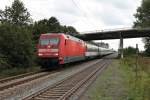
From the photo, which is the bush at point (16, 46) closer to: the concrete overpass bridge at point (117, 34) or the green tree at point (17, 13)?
the green tree at point (17, 13)

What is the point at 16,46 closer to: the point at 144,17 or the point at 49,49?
the point at 49,49

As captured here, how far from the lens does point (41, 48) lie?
31875mm

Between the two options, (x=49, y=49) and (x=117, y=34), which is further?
(x=117, y=34)

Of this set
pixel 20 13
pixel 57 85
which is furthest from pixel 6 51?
pixel 20 13

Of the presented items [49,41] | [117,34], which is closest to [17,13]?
[117,34]

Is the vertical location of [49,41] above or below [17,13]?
below

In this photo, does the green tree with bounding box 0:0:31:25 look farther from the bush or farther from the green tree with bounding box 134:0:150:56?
the bush

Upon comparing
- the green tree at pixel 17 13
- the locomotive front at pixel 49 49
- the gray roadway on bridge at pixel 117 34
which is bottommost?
the locomotive front at pixel 49 49

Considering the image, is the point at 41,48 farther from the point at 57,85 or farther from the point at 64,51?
the point at 57,85

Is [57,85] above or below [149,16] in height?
below

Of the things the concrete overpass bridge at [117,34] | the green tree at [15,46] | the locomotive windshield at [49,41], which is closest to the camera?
the green tree at [15,46]

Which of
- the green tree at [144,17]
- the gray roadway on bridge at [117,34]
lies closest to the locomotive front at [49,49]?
the gray roadway on bridge at [117,34]

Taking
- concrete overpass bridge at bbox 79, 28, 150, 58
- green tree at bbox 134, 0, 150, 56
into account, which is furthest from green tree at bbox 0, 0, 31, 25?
green tree at bbox 134, 0, 150, 56

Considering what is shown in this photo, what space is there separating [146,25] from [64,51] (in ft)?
184
